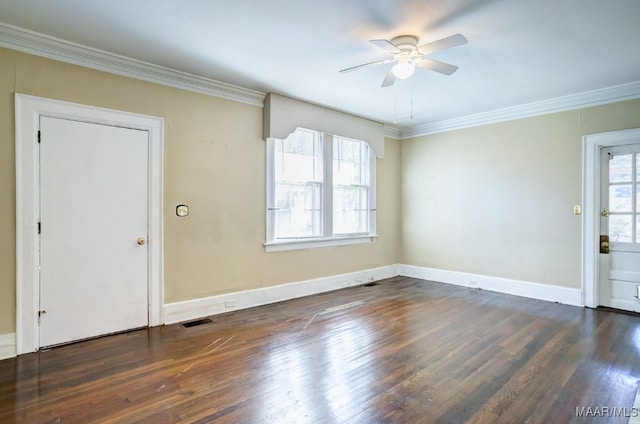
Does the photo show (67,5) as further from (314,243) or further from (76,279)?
(314,243)

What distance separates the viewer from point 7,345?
287 centimetres

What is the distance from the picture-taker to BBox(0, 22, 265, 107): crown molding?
2.89 metres

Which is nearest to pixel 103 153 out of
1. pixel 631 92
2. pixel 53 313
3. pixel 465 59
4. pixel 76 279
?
pixel 76 279

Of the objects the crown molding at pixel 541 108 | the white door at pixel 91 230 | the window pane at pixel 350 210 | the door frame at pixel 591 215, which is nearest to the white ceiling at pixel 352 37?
the crown molding at pixel 541 108

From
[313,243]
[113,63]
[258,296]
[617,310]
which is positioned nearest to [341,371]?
[258,296]

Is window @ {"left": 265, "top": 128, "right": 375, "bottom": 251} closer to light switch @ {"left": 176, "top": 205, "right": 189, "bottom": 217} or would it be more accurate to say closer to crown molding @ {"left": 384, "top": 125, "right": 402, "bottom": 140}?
crown molding @ {"left": 384, "top": 125, "right": 402, "bottom": 140}

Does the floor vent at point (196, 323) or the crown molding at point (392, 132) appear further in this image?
the crown molding at point (392, 132)

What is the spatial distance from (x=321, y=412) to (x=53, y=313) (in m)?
2.59

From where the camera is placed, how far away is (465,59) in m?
3.33

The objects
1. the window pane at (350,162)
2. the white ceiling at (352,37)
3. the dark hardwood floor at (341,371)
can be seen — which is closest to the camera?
the dark hardwood floor at (341,371)

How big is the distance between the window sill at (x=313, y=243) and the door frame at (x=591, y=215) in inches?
114

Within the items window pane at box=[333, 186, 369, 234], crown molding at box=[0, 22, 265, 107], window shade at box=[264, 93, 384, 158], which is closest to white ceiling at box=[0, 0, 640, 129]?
crown molding at box=[0, 22, 265, 107]

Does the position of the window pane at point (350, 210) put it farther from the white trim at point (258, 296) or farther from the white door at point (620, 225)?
the white door at point (620, 225)

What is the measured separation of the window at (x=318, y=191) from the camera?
4.67 metres
